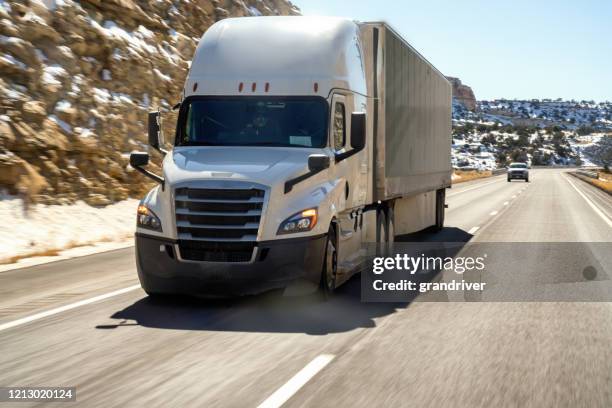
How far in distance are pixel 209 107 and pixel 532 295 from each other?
4.50 meters

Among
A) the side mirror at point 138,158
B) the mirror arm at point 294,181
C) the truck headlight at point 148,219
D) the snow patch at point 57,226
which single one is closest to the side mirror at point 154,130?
the side mirror at point 138,158

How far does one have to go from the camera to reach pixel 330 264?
8.88m

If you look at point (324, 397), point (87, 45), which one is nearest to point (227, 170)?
point (324, 397)

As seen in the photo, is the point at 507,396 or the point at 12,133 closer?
the point at 507,396

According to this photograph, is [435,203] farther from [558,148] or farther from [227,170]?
[558,148]

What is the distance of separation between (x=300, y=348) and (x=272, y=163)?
2.56 m

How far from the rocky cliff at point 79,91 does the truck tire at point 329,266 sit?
9.64m

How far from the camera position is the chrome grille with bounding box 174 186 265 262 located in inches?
319

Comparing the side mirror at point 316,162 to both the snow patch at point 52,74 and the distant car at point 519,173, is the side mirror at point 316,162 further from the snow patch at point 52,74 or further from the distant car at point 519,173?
the distant car at point 519,173

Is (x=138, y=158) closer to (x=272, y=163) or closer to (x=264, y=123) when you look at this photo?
(x=264, y=123)

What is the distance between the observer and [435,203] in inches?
731

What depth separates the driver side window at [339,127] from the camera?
9469 millimetres

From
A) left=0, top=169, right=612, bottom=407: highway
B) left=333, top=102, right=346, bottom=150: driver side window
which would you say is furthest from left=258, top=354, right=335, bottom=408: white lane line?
left=333, top=102, right=346, bottom=150: driver side window

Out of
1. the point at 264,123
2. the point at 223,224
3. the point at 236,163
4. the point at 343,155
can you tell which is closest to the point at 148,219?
the point at 223,224
